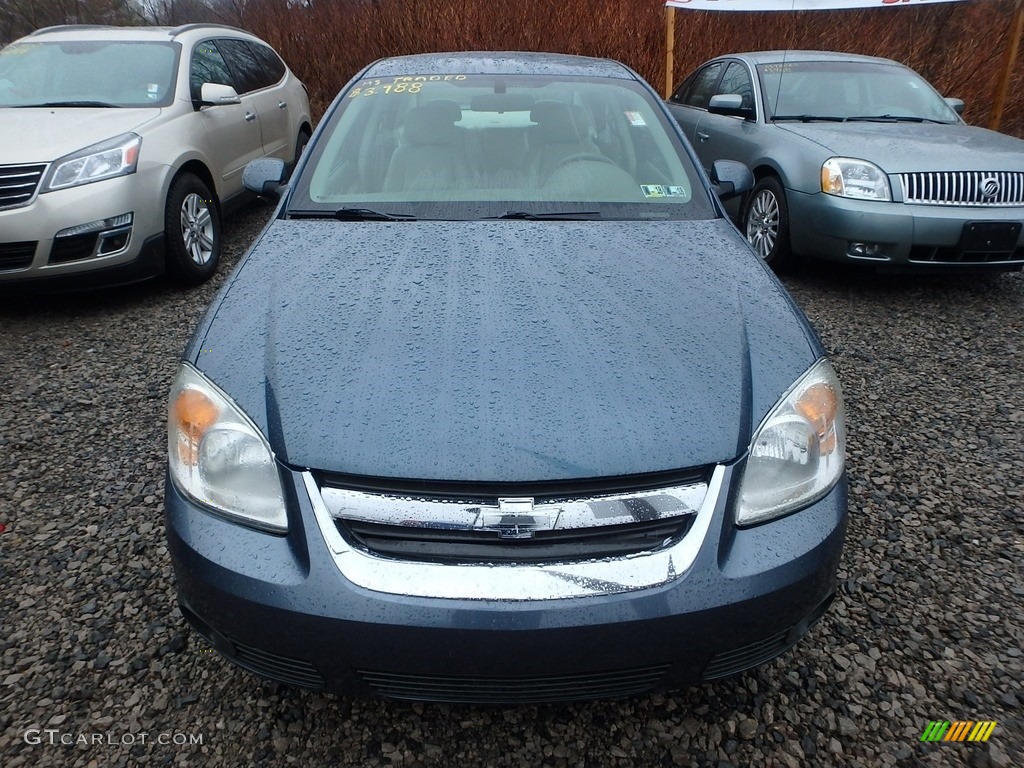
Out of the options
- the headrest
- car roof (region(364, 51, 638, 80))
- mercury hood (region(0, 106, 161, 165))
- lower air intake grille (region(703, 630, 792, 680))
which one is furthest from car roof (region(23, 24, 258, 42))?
lower air intake grille (region(703, 630, 792, 680))

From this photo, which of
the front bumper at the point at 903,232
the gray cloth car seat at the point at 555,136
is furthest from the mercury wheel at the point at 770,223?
the gray cloth car seat at the point at 555,136

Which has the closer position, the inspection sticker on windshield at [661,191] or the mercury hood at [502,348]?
the mercury hood at [502,348]

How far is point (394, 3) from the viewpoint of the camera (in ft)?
34.3

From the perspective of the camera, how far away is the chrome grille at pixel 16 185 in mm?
3803

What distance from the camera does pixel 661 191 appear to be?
8.09 ft

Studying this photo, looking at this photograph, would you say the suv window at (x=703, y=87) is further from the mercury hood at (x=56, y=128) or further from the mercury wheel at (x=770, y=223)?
the mercury hood at (x=56, y=128)

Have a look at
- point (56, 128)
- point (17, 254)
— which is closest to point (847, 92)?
point (56, 128)

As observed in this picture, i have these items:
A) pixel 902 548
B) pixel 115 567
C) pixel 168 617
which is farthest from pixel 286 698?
pixel 902 548

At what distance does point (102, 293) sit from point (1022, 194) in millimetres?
6133

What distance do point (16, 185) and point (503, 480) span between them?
3.98m

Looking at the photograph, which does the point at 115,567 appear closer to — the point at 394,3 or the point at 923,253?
the point at 923,253

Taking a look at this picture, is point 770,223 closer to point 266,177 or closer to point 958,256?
point 958,256

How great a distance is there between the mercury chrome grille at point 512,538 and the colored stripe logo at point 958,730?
3.08ft

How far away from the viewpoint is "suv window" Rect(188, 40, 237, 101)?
493 cm
